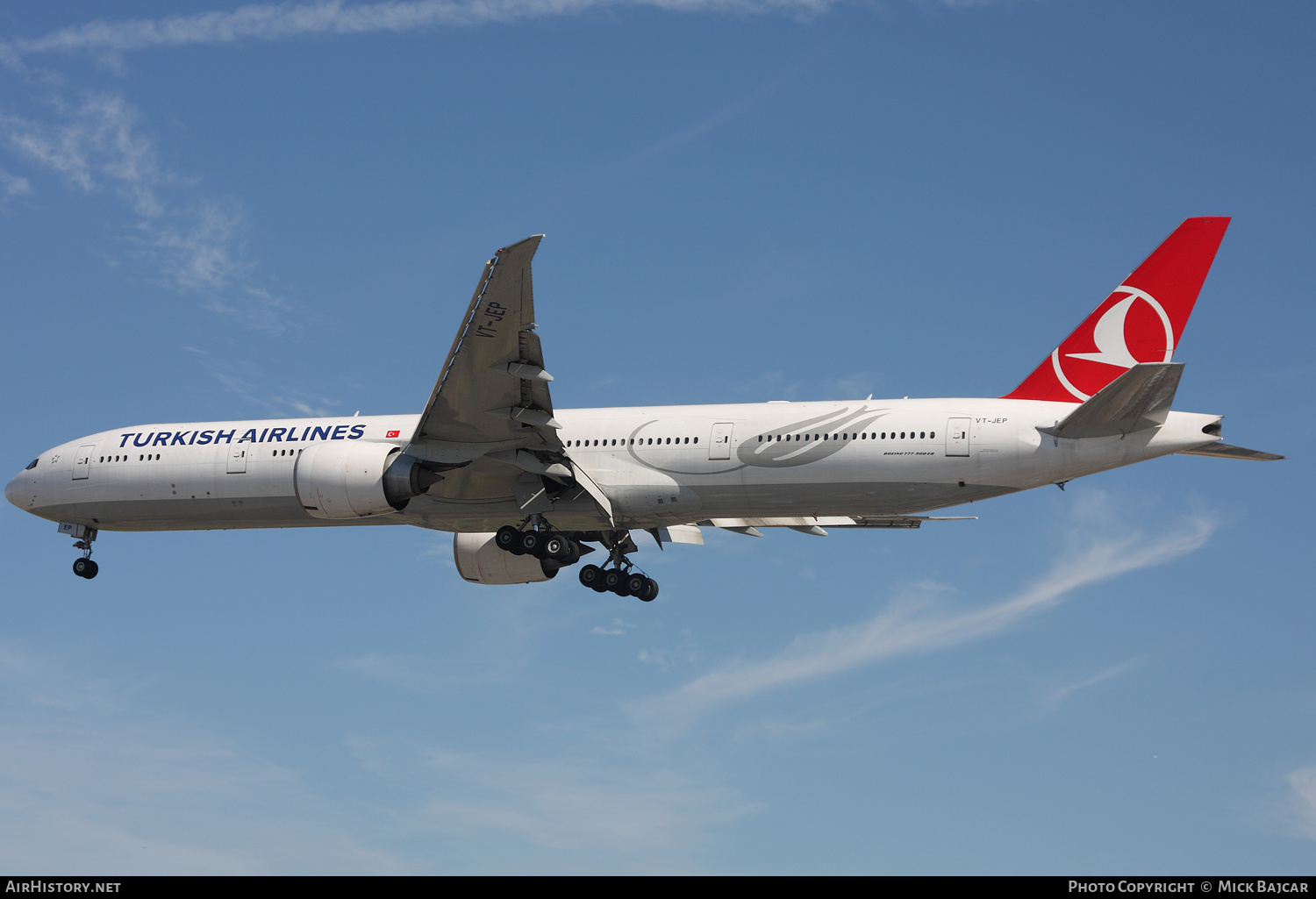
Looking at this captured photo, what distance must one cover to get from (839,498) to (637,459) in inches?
157

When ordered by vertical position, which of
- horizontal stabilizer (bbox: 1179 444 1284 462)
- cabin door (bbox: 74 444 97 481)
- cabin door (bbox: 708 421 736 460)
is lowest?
horizontal stabilizer (bbox: 1179 444 1284 462)

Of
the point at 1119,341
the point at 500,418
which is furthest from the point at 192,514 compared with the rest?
the point at 1119,341

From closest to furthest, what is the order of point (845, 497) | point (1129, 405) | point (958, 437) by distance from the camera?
point (1129, 405) → point (958, 437) → point (845, 497)

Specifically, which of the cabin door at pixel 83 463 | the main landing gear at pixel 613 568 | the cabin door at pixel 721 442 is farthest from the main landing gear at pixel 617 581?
the cabin door at pixel 83 463

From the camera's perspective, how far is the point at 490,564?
100 feet

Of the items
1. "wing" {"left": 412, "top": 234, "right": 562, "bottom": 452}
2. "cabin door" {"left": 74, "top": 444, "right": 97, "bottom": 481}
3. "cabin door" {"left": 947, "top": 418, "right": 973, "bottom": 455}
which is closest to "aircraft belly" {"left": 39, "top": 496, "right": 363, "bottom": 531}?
"cabin door" {"left": 74, "top": 444, "right": 97, "bottom": 481}

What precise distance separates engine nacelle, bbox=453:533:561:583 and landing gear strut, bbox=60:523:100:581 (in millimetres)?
8006

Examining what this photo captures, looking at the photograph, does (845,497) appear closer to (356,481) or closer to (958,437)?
(958,437)

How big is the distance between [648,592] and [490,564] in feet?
13.2

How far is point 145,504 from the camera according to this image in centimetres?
2798

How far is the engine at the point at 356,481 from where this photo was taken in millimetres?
24562

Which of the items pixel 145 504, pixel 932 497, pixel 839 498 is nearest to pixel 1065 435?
pixel 932 497

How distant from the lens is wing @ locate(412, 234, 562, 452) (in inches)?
856

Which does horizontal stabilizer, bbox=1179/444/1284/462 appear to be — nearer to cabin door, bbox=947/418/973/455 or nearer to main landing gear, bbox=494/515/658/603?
cabin door, bbox=947/418/973/455
